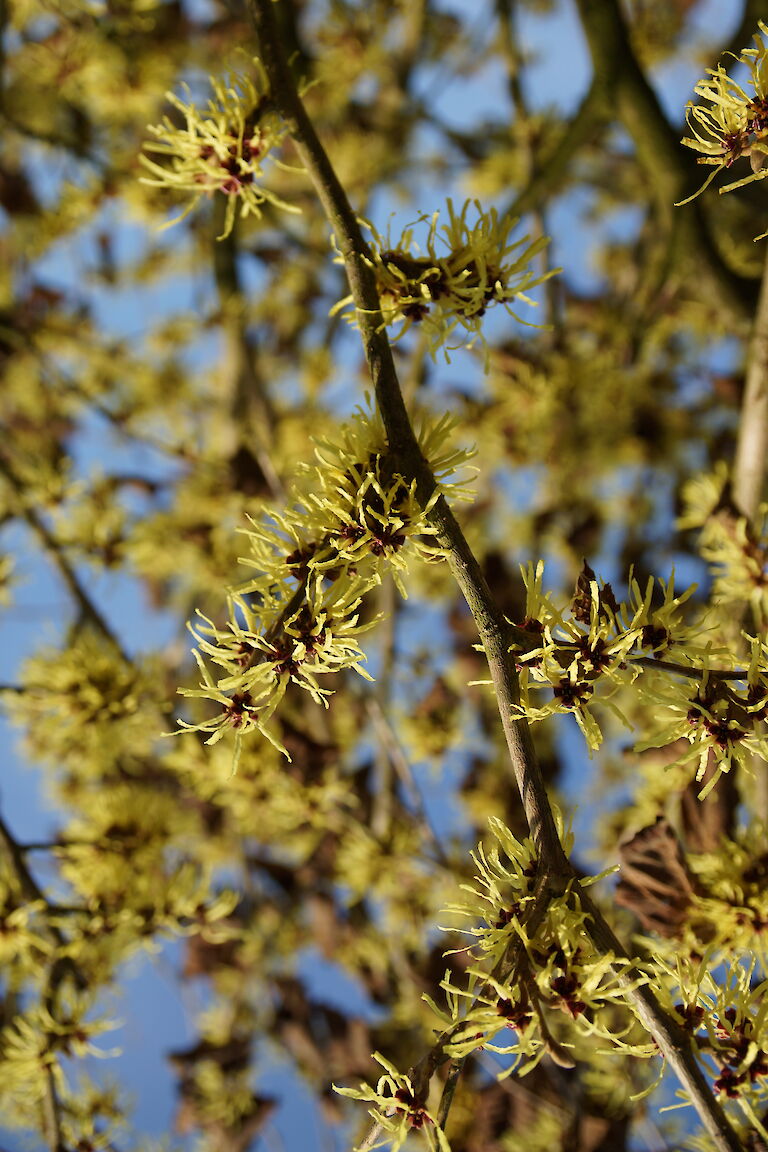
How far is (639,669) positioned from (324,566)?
0.56 ft

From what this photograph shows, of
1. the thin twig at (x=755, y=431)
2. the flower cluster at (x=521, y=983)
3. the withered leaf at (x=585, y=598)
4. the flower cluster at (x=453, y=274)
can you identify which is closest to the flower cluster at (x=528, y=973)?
the flower cluster at (x=521, y=983)

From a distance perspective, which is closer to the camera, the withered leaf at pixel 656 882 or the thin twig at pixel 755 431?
the withered leaf at pixel 656 882

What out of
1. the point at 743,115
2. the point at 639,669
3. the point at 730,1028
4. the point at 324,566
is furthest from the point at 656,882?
the point at 743,115

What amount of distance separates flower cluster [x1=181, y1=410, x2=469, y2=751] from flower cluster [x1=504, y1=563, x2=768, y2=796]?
8 centimetres

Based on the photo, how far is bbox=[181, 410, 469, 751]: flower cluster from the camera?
0.45 metres

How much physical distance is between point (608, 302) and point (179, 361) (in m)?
0.85

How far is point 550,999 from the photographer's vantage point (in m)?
0.44

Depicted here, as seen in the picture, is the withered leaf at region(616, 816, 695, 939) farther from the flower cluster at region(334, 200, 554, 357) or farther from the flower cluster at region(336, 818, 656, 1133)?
the flower cluster at region(334, 200, 554, 357)

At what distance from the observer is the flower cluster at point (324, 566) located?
45 centimetres

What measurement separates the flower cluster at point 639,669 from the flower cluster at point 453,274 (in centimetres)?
15

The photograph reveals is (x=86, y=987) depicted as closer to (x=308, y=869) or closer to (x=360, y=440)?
(x=308, y=869)

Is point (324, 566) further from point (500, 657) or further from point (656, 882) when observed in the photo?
A: point (656, 882)

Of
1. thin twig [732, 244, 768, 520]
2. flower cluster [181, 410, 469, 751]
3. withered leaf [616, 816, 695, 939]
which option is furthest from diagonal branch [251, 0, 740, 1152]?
thin twig [732, 244, 768, 520]

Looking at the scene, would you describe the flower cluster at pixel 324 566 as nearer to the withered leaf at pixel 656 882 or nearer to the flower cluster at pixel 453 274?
the flower cluster at pixel 453 274
